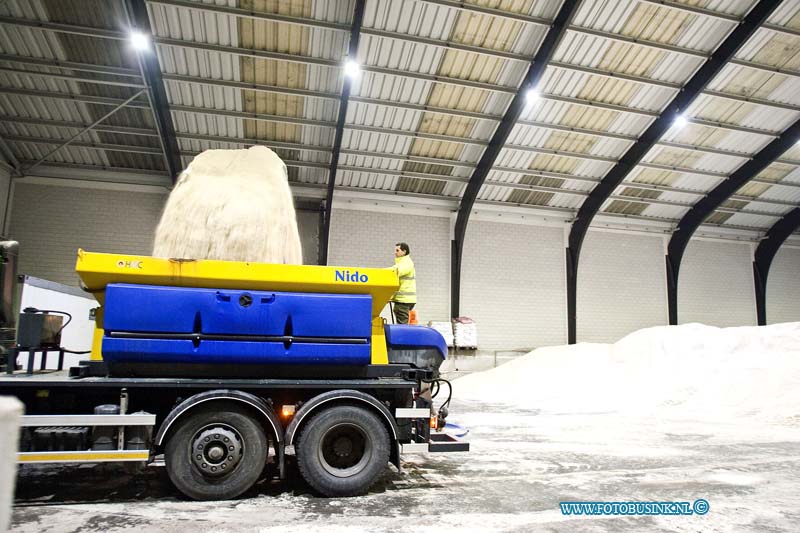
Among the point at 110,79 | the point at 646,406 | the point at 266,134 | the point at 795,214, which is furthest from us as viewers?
the point at 795,214

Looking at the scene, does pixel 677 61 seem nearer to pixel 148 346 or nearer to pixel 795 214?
pixel 795 214

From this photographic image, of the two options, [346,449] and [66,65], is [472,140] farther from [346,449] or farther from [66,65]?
[346,449]

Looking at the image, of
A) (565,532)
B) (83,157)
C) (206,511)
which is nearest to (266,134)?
(83,157)

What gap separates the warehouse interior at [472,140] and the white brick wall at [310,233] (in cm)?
8

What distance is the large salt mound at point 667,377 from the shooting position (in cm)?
1027

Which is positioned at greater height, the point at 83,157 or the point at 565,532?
the point at 83,157

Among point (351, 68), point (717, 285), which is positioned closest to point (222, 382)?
point (351, 68)

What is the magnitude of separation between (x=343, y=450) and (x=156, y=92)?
37.5ft

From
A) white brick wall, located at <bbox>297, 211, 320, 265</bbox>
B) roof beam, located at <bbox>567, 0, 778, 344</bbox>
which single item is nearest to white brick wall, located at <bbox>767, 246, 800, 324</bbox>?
roof beam, located at <bbox>567, 0, 778, 344</bbox>

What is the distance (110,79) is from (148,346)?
1104 cm

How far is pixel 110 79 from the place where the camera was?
12.4m

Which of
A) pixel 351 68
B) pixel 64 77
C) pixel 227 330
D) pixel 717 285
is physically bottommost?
pixel 227 330

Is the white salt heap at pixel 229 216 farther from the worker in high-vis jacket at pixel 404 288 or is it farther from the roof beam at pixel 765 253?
the roof beam at pixel 765 253

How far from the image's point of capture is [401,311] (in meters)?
6.77
